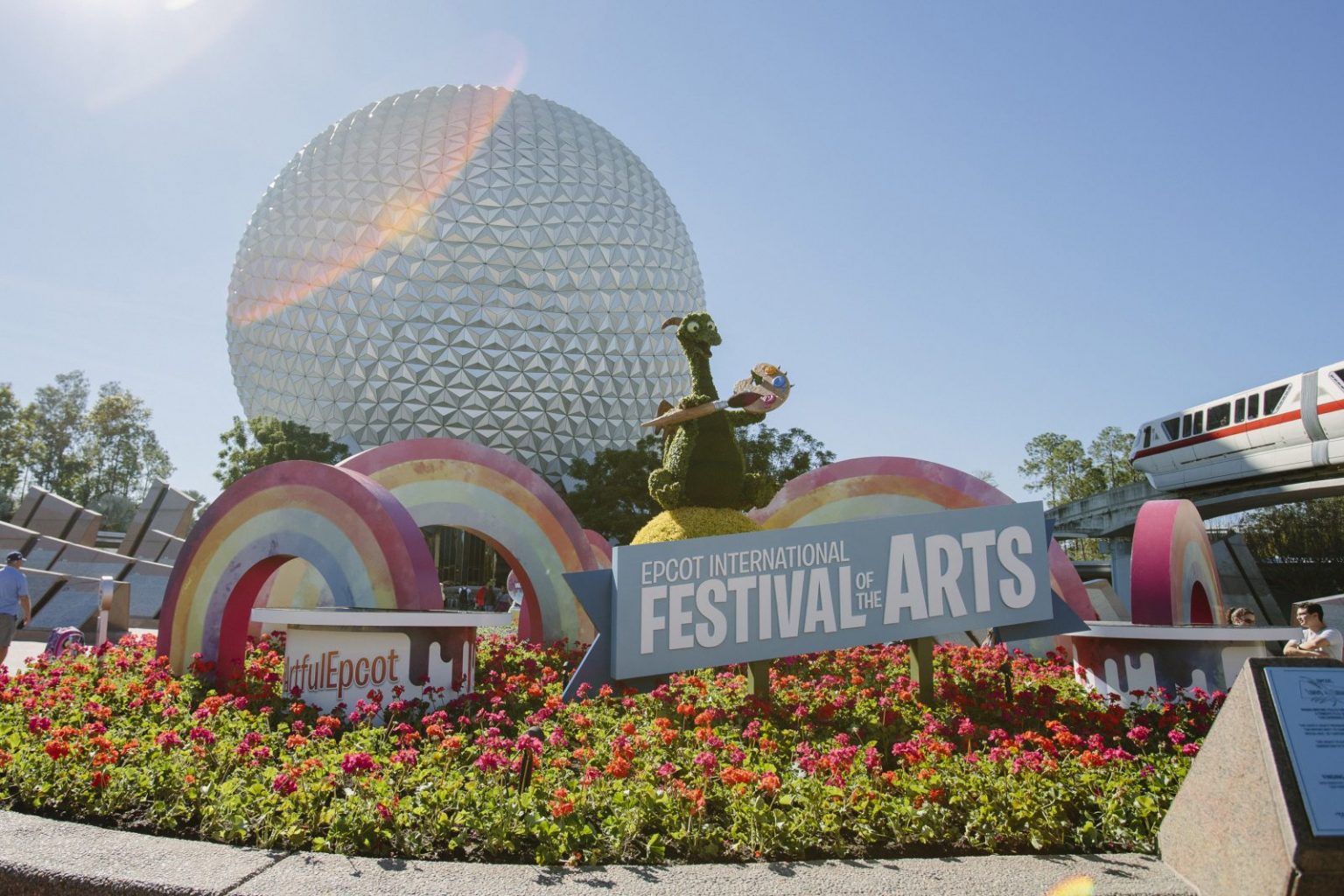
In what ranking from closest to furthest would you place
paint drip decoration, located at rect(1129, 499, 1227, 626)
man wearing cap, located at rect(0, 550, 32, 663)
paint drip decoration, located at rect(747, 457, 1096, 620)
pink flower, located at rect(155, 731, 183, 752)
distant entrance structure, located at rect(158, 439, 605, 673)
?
pink flower, located at rect(155, 731, 183, 752)
distant entrance structure, located at rect(158, 439, 605, 673)
paint drip decoration, located at rect(1129, 499, 1227, 626)
man wearing cap, located at rect(0, 550, 32, 663)
paint drip decoration, located at rect(747, 457, 1096, 620)

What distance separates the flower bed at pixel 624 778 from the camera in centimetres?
411

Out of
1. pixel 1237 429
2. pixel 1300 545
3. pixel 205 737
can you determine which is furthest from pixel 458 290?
pixel 1300 545

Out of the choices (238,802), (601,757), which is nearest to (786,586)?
(601,757)

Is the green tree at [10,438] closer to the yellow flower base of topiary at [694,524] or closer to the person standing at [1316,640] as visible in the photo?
the yellow flower base of topiary at [694,524]

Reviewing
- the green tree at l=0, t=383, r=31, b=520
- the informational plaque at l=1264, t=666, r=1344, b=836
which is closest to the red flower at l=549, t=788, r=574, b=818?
the informational plaque at l=1264, t=666, r=1344, b=836

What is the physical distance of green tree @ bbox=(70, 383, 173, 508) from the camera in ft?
198

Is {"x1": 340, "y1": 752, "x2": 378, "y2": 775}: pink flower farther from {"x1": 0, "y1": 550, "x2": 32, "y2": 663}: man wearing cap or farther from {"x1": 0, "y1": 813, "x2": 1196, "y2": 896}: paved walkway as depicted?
{"x1": 0, "y1": 550, "x2": 32, "y2": 663}: man wearing cap

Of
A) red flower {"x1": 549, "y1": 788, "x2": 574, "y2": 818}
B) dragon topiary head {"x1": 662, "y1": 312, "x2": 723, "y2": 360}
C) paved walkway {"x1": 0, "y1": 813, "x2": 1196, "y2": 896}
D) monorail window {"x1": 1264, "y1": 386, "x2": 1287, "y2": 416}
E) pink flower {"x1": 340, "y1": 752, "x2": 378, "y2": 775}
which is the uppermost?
monorail window {"x1": 1264, "y1": 386, "x2": 1287, "y2": 416}

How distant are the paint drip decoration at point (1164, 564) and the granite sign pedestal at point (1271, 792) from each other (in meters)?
5.35

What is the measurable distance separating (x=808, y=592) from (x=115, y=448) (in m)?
70.4

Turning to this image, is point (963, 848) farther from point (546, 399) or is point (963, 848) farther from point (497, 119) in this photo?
point (497, 119)

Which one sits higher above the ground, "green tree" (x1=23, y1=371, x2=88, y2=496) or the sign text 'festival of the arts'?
"green tree" (x1=23, y1=371, x2=88, y2=496)

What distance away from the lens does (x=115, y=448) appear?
64.4m

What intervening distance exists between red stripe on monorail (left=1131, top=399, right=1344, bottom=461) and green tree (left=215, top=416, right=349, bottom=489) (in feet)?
79.8
